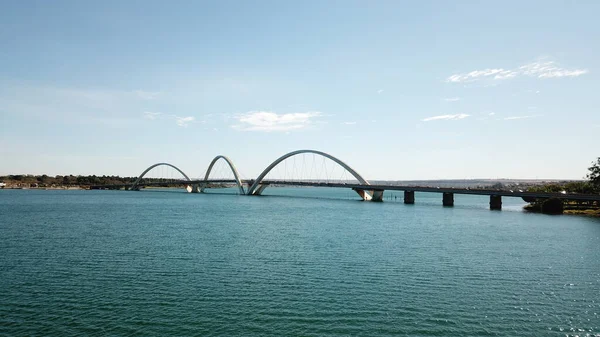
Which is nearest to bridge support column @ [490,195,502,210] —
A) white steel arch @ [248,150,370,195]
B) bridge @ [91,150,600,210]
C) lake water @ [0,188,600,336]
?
bridge @ [91,150,600,210]

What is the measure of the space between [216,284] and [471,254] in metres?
19.9

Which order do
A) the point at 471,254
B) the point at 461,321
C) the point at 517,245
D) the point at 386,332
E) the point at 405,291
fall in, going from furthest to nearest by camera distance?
the point at 517,245 → the point at 471,254 → the point at 405,291 → the point at 461,321 → the point at 386,332

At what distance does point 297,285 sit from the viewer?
2272 centimetres

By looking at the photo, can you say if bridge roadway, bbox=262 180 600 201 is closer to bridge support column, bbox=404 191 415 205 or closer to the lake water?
bridge support column, bbox=404 191 415 205

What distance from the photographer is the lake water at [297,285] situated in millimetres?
16812

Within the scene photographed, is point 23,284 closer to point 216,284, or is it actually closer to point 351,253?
point 216,284

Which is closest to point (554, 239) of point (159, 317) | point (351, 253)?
point (351, 253)

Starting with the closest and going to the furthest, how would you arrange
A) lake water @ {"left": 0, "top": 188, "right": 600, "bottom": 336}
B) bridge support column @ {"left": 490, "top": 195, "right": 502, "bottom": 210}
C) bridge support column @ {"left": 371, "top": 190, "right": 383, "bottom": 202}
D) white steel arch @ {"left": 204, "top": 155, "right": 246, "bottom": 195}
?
lake water @ {"left": 0, "top": 188, "right": 600, "bottom": 336}
bridge support column @ {"left": 490, "top": 195, "right": 502, "bottom": 210}
bridge support column @ {"left": 371, "top": 190, "right": 383, "bottom": 202}
white steel arch @ {"left": 204, "top": 155, "right": 246, "bottom": 195}

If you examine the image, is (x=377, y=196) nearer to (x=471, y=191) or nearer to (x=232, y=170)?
(x=471, y=191)

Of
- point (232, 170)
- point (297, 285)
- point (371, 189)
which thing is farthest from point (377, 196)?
point (297, 285)

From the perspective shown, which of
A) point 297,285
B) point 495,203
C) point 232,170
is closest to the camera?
point 297,285

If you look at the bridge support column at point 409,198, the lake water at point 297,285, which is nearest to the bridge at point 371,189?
the bridge support column at point 409,198

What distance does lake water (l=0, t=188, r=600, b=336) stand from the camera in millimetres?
16812

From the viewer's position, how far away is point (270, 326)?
54.8 feet
